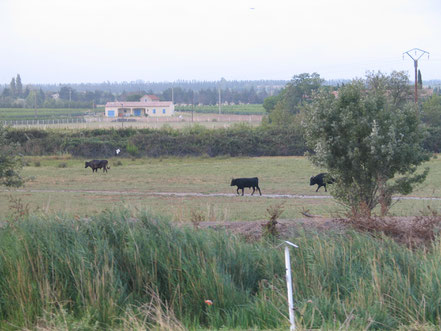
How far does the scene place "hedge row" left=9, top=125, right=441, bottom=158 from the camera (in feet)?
202

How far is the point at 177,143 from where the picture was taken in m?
62.6

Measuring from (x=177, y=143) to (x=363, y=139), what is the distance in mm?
47905

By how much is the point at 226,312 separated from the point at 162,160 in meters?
48.8

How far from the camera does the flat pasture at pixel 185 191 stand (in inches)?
802

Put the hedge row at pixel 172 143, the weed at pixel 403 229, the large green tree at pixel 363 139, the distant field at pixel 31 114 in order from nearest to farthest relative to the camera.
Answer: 1. the weed at pixel 403 229
2. the large green tree at pixel 363 139
3. the hedge row at pixel 172 143
4. the distant field at pixel 31 114

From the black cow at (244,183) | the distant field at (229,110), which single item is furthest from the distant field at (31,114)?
the black cow at (244,183)

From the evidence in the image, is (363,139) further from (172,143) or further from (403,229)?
(172,143)

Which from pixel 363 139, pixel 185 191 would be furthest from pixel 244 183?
pixel 363 139

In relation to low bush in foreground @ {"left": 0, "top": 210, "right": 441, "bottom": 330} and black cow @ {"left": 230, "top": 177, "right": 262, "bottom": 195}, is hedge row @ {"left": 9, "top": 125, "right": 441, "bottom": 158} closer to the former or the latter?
black cow @ {"left": 230, "top": 177, "right": 262, "bottom": 195}

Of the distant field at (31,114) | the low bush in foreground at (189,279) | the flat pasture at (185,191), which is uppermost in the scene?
the distant field at (31,114)

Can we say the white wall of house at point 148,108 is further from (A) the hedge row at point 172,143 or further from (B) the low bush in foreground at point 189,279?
(B) the low bush in foreground at point 189,279

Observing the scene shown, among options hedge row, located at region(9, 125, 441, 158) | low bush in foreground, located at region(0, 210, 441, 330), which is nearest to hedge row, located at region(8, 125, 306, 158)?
hedge row, located at region(9, 125, 441, 158)

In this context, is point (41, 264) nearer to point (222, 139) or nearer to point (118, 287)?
point (118, 287)

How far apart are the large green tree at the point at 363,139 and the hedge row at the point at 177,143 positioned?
45.3 metres
